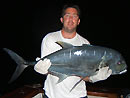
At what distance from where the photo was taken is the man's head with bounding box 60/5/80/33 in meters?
1.54

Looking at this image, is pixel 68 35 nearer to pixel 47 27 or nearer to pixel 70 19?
pixel 70 19

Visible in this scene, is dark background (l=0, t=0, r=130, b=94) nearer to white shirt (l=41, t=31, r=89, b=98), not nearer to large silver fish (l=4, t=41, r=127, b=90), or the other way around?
white shirt (l=41, t=31, r=89, b=98)

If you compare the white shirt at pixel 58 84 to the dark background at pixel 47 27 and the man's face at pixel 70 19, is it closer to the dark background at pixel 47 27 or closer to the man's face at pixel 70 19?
the man's face at pixel 70 19

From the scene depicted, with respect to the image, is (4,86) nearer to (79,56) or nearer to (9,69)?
(9,69)

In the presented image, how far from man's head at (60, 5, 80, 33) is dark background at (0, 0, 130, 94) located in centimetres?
415

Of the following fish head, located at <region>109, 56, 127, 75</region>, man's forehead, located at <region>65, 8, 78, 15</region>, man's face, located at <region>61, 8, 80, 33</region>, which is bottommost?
fish head, located at <region>109, 56, 127, 75</region>

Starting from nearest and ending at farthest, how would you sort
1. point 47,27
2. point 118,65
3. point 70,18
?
point 118,65, point 70,18, point 47,27

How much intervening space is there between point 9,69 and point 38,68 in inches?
227

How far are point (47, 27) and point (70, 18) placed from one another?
17.1 feet

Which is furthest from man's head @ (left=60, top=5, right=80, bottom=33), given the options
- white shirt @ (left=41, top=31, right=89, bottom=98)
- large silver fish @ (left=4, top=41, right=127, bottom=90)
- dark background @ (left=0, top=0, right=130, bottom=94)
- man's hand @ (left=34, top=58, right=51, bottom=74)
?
dark background @ (left=0, top=0, right=130, bottom=94)

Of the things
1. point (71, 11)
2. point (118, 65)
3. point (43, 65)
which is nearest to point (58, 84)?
point (43, 65)

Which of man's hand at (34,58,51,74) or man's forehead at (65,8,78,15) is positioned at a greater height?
man's forehead at (65,8,78,15)

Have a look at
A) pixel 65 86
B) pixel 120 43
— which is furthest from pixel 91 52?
pixel 120 43

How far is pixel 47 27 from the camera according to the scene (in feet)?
21.9
